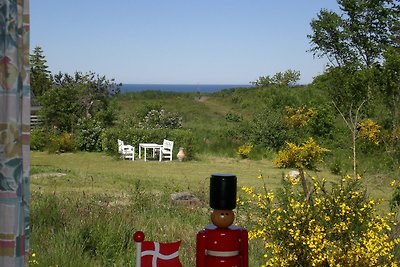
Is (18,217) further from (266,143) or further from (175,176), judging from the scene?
(266,143)

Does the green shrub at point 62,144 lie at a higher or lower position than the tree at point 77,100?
lower

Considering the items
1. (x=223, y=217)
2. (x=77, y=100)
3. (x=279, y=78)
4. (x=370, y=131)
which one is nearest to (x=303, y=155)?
(x=370, y=131)

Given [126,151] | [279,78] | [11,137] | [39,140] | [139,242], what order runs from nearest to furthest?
[139,242] < [11,137] < [126,151] < [39,140] < [279,78]

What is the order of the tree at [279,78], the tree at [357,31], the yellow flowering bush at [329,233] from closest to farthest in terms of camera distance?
the yellow flowering bush at [329,233] → the tree at [357,31] → the tree at [279,78]

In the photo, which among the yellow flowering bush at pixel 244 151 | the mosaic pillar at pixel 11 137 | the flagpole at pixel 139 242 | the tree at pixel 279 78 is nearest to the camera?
the flagpole at pixel 139 242

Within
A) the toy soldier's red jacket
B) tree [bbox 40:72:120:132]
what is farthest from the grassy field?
tree [bbox 40:72:120:132]

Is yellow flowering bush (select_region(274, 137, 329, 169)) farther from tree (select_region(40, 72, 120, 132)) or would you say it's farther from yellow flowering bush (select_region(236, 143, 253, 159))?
tree (select_region(40, 72, 120, 132))

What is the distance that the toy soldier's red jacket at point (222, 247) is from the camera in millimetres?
885

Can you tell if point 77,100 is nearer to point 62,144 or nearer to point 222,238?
point 62,144

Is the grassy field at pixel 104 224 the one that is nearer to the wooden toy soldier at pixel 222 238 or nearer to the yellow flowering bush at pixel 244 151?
the wooden toy soldier at pixel 222 238

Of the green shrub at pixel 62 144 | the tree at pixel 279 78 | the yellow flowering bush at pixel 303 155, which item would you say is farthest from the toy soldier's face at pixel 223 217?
the tree at pixel 279 78

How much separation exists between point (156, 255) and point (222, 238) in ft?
0.55

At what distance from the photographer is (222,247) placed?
89 cm

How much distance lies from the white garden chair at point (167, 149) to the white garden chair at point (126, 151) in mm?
445
